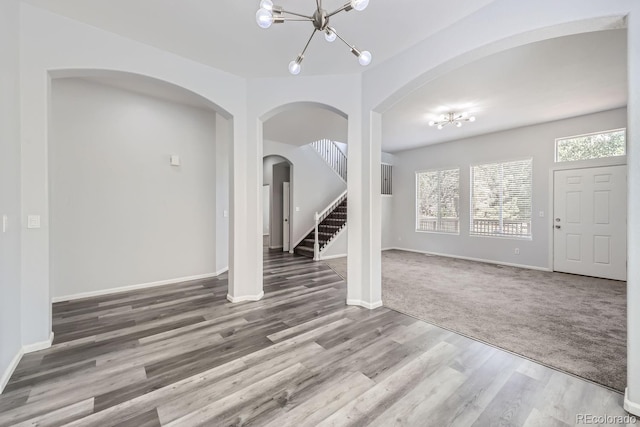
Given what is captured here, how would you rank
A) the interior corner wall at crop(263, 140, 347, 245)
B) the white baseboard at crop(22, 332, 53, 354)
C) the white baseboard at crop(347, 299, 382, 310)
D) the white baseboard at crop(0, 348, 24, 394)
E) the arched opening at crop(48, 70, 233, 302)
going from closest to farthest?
the white baseboard at crop(0, 348, 24, 394)
the white baseboard at crop(22, 332, 53, 354)
the white baseboard at crop(347, 299, 382, 310)
the arched opening at crop(48, 70, 233, 302)
the interior corner wall at crop(263, 140, 347, 245)

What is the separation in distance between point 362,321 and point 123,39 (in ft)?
12.7

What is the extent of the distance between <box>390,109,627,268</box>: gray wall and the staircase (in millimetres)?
1916

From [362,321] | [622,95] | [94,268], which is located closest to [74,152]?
[94,268]

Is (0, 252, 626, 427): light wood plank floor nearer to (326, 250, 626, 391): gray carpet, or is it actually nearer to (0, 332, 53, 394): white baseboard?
(0, 332, 53, 394): white baseboard

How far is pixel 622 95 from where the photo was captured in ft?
13.2

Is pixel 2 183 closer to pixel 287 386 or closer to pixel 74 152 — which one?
pixel 74 152

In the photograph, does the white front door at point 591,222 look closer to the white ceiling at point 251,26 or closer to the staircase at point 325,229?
the staircase at point 325,229

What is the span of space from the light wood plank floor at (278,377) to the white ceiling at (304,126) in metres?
3.39

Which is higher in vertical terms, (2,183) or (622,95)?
(622,95)

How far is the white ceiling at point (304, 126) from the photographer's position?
15.6ft

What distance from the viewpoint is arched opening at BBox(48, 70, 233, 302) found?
347cm

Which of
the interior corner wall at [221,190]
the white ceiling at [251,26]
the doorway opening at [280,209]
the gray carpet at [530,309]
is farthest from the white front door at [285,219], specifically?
the white ceiling at [251,26]
